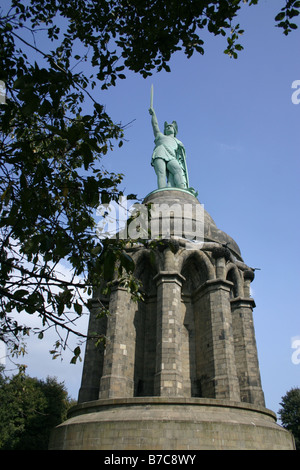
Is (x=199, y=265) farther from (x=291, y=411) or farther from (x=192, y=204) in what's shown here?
(x=291, y=411)

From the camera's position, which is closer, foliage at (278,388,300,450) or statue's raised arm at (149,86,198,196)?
statue's raised arm at (149,86,198,196)

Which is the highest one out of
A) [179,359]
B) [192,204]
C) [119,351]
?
[192,204]

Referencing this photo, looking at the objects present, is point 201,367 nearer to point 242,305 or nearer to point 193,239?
point 242,305

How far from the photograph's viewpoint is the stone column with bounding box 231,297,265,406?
608 inches

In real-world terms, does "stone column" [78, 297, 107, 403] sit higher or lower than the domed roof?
lower

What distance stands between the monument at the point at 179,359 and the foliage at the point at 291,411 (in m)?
20.0

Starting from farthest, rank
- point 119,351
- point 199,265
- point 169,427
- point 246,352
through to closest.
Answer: point 199,265 → point 246,352 → point 119,351 → point 169,427

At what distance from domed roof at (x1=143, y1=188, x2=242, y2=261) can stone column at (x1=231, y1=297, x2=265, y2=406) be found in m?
2.93

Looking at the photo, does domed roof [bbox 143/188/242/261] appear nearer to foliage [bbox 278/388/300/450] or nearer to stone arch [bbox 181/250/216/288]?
stone arch [bbox 181/250/216/288]

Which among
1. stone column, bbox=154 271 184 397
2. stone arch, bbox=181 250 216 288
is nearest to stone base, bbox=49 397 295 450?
stone column, bbox=154 271 184 397

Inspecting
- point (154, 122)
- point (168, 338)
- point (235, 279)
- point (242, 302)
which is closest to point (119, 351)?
point (168, 338)

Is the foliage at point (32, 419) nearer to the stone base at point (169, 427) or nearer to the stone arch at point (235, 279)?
the stone base at point (169, 427)

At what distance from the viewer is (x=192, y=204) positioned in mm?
19719

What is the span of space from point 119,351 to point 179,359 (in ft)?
8.08
